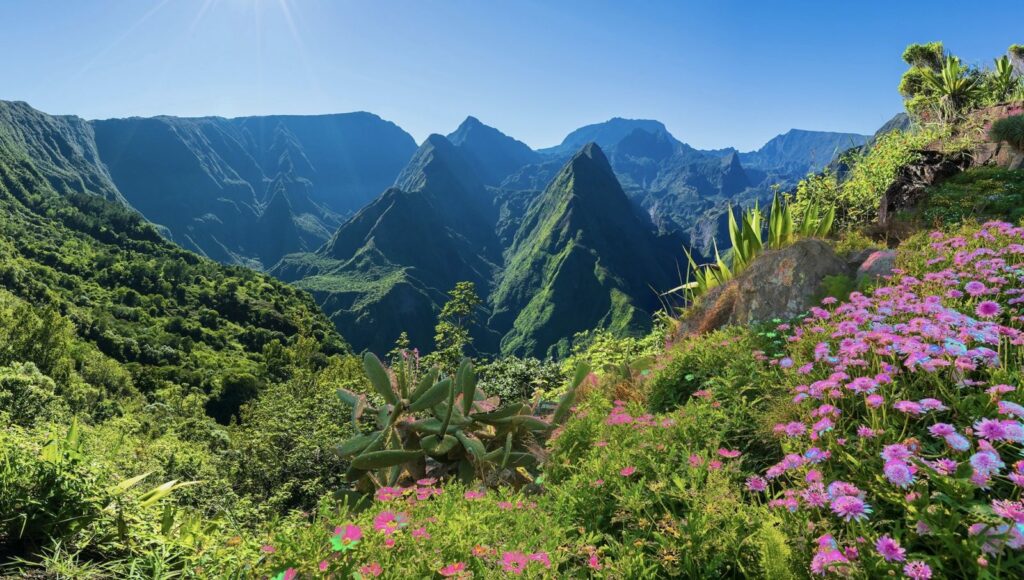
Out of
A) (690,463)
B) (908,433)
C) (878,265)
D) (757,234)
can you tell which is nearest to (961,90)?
(757,234)

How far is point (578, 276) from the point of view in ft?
502

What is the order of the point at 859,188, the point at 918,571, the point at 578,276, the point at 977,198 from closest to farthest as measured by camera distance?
the point at 918,571, the point at 977,198, the point at 859,188, the point at 578,276

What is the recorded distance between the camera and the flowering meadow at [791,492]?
166cm

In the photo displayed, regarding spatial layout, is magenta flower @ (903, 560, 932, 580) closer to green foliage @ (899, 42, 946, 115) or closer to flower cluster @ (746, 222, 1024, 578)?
flower cluster @ (746, 222, 1024, 578)

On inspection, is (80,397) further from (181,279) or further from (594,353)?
(181,279)

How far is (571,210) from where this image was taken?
17912cm

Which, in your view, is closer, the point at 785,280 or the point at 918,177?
the point at 785,280

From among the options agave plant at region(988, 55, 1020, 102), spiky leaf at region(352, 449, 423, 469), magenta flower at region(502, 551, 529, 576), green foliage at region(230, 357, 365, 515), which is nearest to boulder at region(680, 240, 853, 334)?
spiky leaf at region(352, 449, 423, 469)

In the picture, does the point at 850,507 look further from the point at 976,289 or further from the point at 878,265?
the point at 878,265

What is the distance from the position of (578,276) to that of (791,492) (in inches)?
5997

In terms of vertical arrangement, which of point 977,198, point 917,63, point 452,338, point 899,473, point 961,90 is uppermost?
point 917,63

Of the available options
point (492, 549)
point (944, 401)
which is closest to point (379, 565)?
point (492, 549)

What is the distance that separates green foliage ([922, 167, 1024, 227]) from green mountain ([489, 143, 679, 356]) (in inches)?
4394

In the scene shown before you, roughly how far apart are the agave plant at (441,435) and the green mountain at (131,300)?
113ft
